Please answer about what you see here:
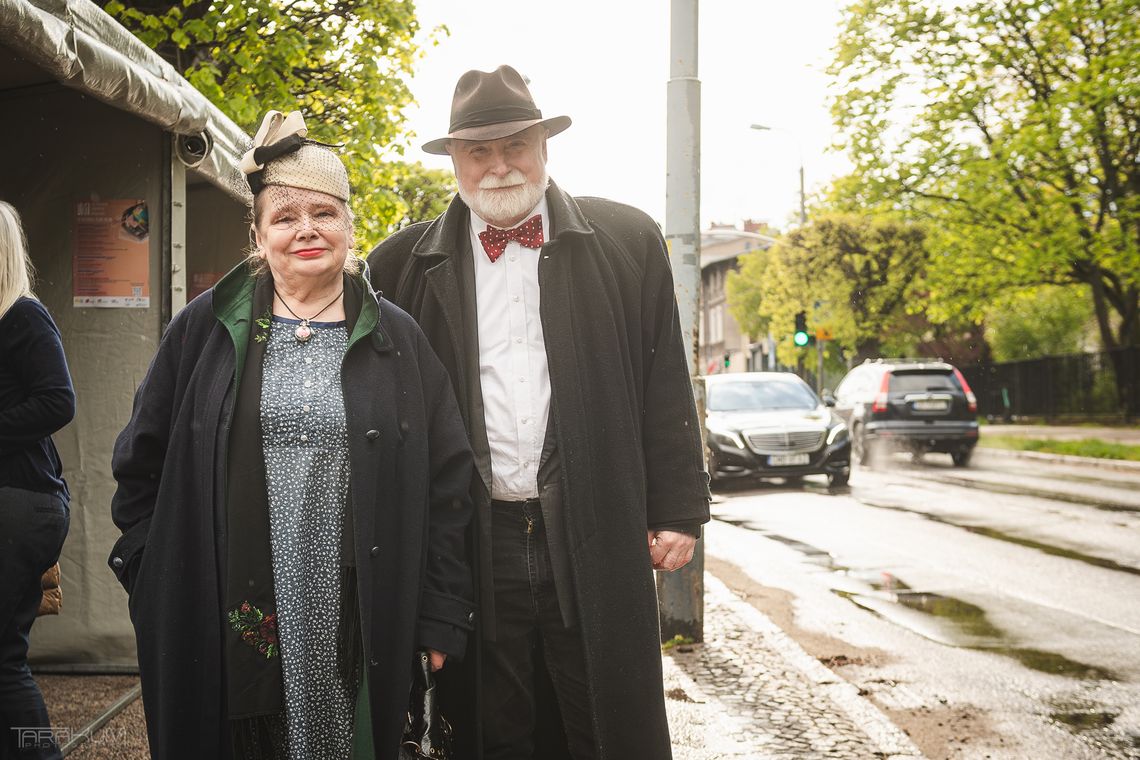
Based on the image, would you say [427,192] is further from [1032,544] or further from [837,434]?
[1032,544]

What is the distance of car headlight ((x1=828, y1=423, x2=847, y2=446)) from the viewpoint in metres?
14.9

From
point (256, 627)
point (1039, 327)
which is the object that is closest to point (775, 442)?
point (256, 627)

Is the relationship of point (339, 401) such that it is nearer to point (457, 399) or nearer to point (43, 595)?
point (457, 399)

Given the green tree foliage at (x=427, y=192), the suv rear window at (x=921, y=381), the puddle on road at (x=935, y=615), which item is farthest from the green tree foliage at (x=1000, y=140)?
the puddle on road at (x=935, y=615)

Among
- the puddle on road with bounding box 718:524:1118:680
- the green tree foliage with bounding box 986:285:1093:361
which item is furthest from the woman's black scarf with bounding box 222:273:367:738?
the green tree foliage with bounding box 986:285:1093:361

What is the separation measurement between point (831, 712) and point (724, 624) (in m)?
1.80

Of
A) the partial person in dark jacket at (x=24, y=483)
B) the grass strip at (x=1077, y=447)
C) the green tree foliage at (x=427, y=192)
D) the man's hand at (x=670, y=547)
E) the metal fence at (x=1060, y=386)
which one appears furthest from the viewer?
the green tree foliage at (x=427, y=192)

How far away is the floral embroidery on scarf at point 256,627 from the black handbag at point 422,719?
0.35 m

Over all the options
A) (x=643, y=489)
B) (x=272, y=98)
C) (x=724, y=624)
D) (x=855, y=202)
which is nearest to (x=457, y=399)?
(x=643, y=489)

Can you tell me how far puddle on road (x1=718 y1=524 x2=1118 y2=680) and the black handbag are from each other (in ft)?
13.0

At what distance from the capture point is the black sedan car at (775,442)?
14.6 m

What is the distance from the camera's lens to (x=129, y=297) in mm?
5477

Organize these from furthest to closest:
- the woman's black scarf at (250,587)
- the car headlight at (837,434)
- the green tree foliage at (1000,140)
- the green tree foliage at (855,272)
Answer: the green tree foliage at (855,272) → the green tree foliage at (1000,140) → the car headlight at (837,434) → the woman's black scarf at (250,587)

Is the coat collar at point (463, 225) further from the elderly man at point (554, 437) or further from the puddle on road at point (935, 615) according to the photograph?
the puddle on road at point (935, 615)
